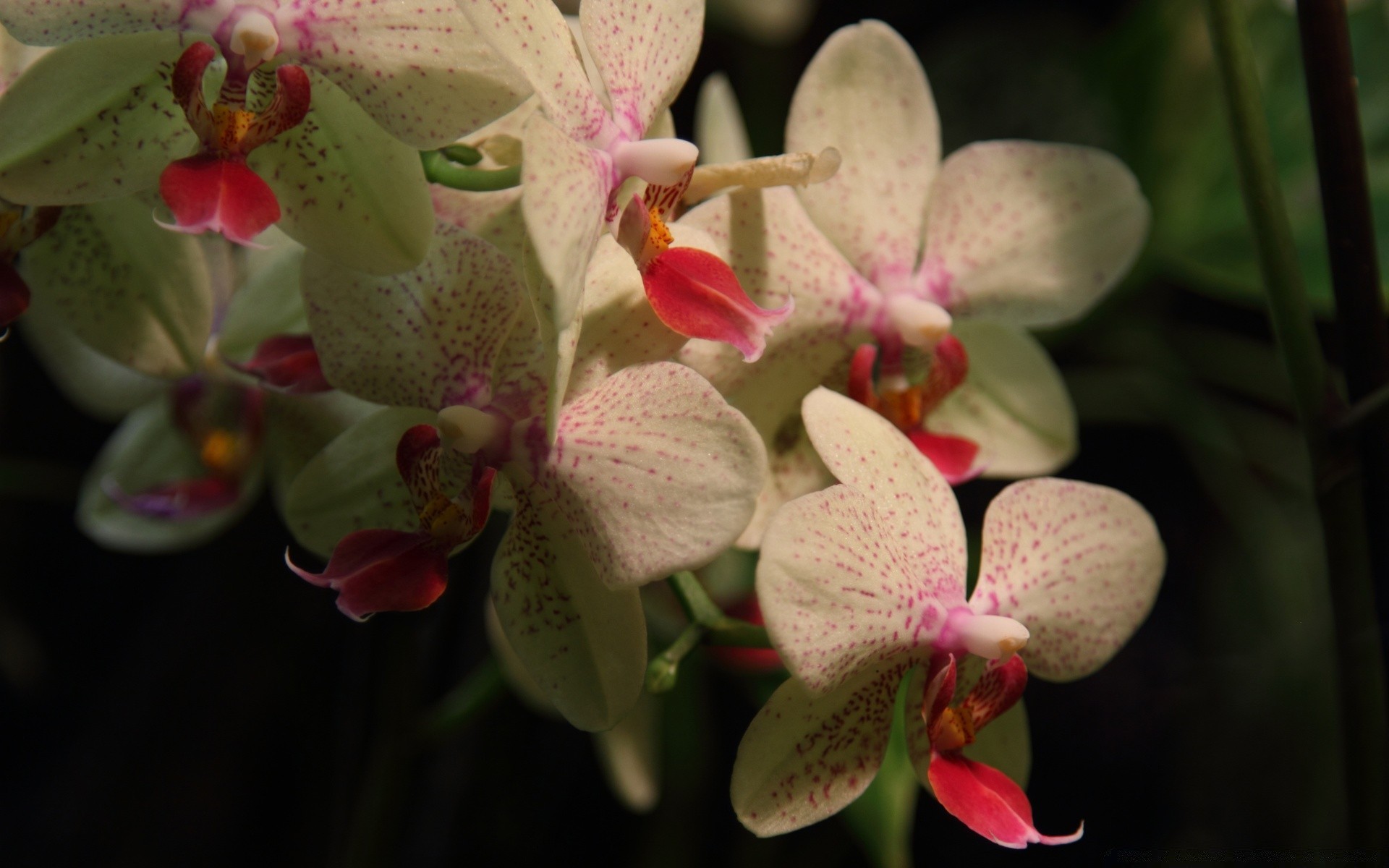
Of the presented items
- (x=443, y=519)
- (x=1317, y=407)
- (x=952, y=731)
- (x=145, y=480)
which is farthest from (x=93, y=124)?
(x=1317, y=407)

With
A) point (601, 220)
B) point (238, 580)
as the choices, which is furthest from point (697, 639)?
point (238, 580)

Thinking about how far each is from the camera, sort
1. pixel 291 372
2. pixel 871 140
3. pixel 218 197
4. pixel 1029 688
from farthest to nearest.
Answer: pixel 1029 688 → pixel 871 140 → pixel 291 372 → pixel 218 197

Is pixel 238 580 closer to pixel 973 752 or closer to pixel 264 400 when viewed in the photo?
pixel 264 400

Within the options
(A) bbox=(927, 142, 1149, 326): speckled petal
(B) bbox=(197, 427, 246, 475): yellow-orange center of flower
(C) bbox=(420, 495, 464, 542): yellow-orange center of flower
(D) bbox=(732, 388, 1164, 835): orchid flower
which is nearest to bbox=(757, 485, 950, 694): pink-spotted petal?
(D) bbox=(732, 388, 1164, 835): orchid flower

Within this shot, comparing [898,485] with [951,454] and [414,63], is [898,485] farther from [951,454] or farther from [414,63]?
[414,63]

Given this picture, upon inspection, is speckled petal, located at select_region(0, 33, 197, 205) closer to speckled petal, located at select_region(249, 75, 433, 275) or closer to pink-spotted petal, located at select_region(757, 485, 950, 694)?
speckled petal, located at select_region(249, 75, 433, 275)

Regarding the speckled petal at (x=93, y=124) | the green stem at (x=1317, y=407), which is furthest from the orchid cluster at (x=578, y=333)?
the green stem at (x=1317, y=407)

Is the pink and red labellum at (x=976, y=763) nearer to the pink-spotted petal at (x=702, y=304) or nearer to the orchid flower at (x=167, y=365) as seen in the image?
the pink-spotted petal at (x=702, y=304)
